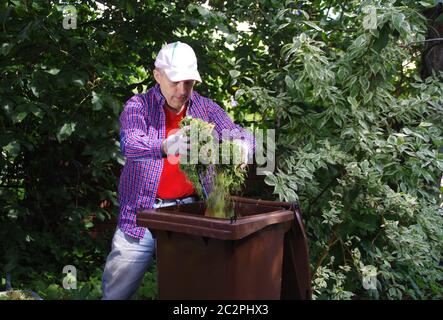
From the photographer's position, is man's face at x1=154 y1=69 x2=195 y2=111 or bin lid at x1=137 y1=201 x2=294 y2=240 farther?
man's face at x1=154 y1=69 x2=195 y2=111

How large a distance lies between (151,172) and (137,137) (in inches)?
10.2

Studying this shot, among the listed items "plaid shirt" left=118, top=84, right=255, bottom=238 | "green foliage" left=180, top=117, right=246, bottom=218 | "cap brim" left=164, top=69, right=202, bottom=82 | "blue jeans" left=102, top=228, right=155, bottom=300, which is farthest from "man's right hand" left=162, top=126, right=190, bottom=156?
"blue jeans" left=102, top=228, right=155, bottom=300

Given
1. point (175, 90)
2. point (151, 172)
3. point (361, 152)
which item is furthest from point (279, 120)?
point (151, 172)

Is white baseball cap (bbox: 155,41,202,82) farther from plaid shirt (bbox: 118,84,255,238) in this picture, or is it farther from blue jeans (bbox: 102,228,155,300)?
blue jeans (bbox: 102,228,155,300)

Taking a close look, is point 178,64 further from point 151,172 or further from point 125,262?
point 125,262

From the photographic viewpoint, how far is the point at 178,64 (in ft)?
8.99

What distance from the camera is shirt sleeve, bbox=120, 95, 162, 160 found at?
98.9 inches

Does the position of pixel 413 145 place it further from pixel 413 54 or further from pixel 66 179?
pixel 66 179

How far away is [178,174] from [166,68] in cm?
53

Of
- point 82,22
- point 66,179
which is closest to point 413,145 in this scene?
point 82,22

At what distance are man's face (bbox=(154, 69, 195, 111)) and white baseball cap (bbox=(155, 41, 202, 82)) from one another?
0.15ft

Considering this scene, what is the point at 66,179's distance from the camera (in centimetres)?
458

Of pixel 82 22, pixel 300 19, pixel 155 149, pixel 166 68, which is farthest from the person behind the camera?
pixel 82 22

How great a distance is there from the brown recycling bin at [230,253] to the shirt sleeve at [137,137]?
0.87 ft
